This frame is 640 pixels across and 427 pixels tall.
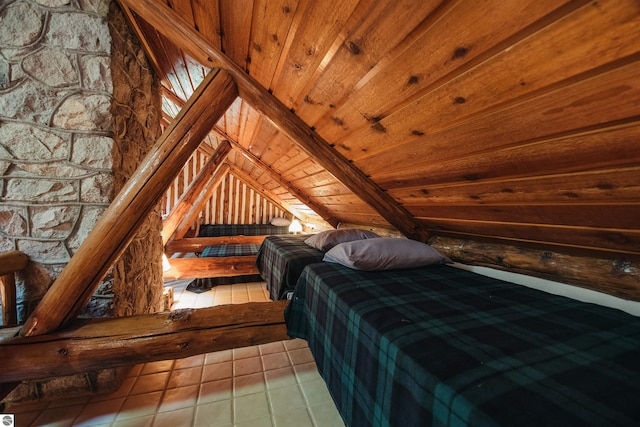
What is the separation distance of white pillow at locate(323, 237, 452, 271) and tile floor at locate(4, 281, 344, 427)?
85cm

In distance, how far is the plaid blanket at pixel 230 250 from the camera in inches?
145

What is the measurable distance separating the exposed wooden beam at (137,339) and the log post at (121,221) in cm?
9

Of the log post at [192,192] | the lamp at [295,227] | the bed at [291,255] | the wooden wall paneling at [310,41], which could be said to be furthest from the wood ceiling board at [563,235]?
the lamp at [295,227]

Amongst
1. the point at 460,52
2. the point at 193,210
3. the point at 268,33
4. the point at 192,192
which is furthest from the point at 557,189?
the point at 193,210

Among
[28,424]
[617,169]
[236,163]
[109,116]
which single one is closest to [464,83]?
[617,169]

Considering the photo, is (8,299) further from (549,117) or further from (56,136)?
(549,117)

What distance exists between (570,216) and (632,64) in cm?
74

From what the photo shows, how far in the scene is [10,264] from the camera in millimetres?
1261

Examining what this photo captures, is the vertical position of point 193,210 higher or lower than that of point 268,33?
lower

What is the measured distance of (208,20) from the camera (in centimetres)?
143

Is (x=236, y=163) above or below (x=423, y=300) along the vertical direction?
above

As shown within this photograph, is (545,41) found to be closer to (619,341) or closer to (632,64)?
(632,64)

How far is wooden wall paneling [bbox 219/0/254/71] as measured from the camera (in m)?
1.23

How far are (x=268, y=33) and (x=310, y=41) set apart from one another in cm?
27
